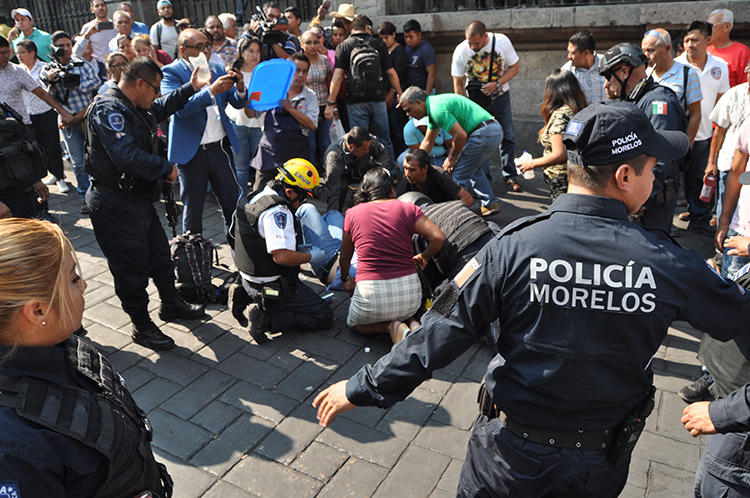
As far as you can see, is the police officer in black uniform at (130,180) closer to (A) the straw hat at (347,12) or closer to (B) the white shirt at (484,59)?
(B) the white shirt at (484,59)

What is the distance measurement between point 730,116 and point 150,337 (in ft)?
16.2

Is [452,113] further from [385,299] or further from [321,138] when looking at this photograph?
[385,299]

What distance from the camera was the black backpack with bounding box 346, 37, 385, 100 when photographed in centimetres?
730

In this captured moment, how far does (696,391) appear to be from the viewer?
12.3 feet

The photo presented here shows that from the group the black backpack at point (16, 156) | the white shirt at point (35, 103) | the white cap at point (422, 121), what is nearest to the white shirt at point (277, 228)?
the black backpack at point (16, 156)

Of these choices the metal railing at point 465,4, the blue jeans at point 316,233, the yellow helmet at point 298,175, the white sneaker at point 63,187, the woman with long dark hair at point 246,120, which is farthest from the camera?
the white sneaker at point 63,187

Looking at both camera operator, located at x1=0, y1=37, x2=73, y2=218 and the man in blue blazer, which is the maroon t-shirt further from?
camera operator, located at x1=0, y1=37, x2=73, y2=218

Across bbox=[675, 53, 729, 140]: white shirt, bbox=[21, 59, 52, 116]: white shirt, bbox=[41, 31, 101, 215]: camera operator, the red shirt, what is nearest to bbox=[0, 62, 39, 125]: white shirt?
bbox=[41, 31, 101, 215]: camera operator

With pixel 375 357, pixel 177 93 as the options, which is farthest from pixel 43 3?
pixel 375 357

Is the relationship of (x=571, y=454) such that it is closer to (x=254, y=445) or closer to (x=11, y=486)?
(x=11, y=486)

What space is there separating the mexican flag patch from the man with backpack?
3766mm

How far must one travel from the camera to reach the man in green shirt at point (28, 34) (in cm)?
875

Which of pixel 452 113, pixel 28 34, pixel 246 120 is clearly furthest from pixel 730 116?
pixel 28 34

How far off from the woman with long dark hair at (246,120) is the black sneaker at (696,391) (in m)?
4.41
